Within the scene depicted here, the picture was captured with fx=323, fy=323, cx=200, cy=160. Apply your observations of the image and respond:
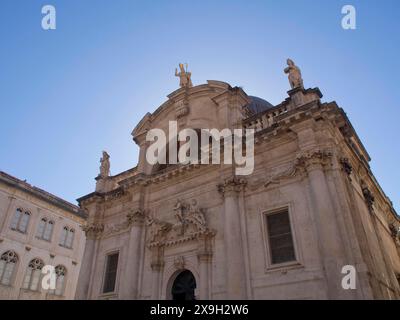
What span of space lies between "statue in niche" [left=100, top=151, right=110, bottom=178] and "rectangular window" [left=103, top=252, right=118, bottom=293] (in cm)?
528

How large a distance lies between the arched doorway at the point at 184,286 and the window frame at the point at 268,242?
3439 mm

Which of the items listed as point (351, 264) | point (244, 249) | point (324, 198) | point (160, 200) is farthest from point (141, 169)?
point (351, 264)

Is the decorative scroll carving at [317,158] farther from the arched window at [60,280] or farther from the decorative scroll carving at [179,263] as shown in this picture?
the arched window at [60,280]

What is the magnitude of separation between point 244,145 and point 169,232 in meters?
5.09

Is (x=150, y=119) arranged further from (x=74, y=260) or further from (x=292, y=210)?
(x=74, y=260)

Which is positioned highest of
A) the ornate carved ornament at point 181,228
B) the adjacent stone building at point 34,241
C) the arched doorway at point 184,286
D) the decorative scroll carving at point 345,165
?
the adjacent stone building at point 34,241

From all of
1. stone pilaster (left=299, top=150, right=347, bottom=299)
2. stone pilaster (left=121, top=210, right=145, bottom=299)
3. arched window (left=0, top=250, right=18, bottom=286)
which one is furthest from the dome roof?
arched window (left=0, top=250, right=18, bottom=286)

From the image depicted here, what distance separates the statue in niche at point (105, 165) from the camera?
19733mm

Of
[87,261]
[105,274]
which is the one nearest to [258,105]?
[105,274]

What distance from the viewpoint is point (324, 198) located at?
1042 cm

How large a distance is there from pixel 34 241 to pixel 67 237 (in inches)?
143

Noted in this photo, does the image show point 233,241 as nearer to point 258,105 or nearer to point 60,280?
point 258,105

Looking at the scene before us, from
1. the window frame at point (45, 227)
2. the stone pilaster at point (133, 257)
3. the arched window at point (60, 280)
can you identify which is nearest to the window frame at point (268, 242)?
the stone pilaster at point (133, 257)

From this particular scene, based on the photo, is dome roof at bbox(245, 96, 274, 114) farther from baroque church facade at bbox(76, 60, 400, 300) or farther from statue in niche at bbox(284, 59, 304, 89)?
statue in niche at bbox(284, 59, 304, 89)
